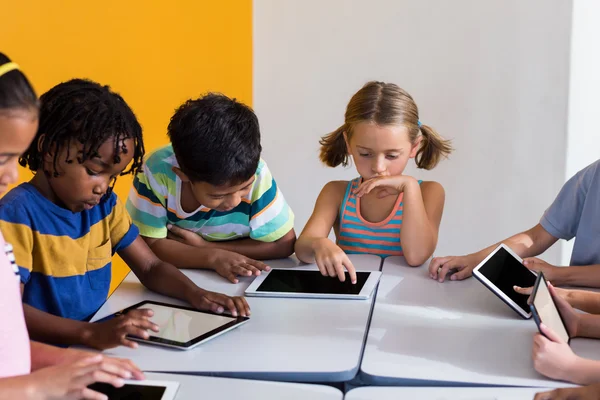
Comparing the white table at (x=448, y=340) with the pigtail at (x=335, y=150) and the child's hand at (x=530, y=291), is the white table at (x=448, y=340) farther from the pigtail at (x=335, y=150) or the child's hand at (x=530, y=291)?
the pigtail at (x=335, y=150)

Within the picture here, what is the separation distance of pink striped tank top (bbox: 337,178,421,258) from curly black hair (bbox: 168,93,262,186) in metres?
0.54

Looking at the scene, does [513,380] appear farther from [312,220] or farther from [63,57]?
[63,57]

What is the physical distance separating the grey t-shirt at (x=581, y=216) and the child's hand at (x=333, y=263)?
66 cm

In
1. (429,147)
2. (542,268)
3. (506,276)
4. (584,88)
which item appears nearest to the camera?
(506,276)

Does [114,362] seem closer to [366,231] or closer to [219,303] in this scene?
[219,303]

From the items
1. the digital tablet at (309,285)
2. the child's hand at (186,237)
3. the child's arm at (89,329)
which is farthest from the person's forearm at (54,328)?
the child's hand at (186,237)

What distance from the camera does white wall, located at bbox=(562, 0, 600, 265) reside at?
3.21m

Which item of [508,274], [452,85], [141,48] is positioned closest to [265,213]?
[508,274]

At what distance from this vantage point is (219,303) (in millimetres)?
1443

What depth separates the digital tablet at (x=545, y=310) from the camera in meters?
1.16

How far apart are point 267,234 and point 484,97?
1766 millimetres

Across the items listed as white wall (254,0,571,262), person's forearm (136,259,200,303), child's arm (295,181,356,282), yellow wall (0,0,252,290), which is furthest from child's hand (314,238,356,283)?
white wall (254,0,571,262)

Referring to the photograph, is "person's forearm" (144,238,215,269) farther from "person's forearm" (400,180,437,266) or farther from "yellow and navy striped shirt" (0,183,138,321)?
"person's forearm" (400,180,437,266)

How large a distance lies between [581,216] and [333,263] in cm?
73
